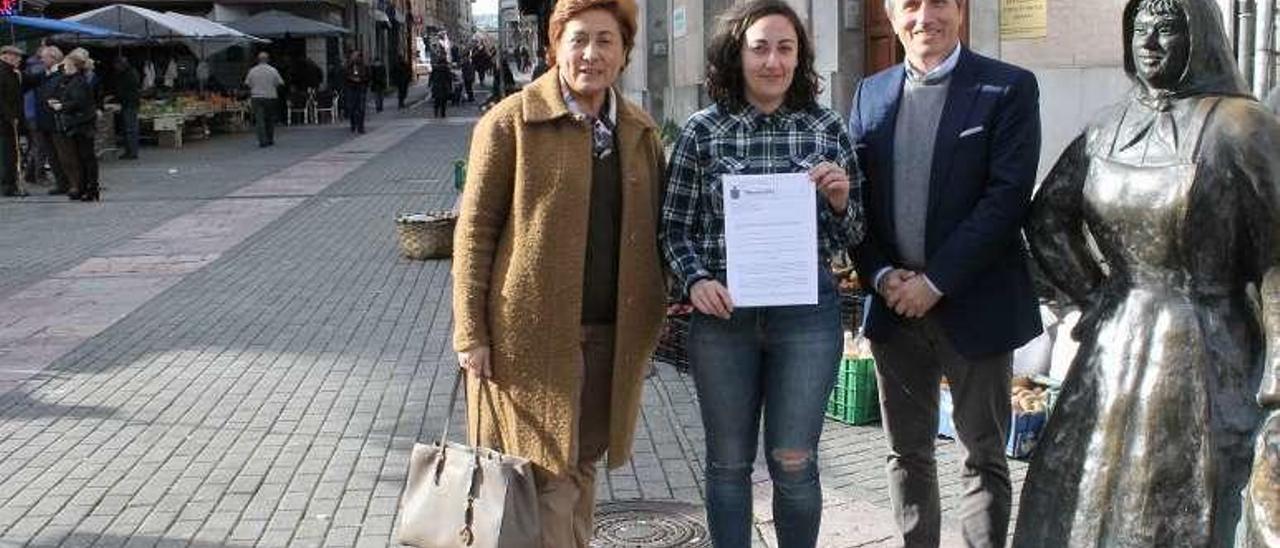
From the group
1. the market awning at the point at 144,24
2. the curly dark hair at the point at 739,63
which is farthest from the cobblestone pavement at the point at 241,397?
the market awning at the point at 144,24

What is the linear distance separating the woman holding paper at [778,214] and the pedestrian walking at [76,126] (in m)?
14.7

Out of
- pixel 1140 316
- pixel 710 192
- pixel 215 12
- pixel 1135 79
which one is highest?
pixel 215 12

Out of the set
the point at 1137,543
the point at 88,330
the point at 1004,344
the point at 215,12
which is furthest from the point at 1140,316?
the point at 215,12

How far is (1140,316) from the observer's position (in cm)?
269

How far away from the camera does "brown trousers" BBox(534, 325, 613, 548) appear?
3.54 metres

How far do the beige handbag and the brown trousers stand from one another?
71mm

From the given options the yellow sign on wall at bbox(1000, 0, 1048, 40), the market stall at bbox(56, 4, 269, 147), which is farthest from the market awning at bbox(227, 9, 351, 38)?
the yellow sign on wall at bbox(1000, 0, 1048, 40)

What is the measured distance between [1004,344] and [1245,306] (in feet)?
2.52

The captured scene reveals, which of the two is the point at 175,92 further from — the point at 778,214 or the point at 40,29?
the point at 778,214

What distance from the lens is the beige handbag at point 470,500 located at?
11.2 ft

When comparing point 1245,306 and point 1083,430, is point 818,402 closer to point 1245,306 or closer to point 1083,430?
point 1083,430

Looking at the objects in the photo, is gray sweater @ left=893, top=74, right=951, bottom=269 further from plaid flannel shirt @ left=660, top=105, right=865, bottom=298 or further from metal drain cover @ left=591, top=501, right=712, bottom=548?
metal drain cover @ left=591, top=501, right=712, bottom=548

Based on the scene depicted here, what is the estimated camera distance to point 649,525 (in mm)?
5023

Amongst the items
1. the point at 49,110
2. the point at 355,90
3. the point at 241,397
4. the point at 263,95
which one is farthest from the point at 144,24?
the point at 241,397
